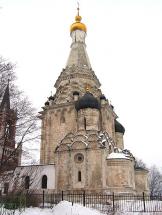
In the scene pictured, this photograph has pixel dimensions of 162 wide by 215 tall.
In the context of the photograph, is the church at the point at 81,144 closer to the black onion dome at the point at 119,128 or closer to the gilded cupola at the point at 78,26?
the black onion dome at the point at 119,128

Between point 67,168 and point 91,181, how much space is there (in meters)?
2.42

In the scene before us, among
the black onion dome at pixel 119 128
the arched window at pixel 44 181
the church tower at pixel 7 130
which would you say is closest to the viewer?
the church tower at pixel 7 130

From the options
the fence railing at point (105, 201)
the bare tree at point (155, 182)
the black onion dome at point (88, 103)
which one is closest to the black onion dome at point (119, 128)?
the black onion dome at point (88, 103)

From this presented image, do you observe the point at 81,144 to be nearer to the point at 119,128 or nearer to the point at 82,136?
the point at 82,136

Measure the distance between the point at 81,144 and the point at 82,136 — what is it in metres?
0.80

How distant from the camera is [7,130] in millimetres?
12492

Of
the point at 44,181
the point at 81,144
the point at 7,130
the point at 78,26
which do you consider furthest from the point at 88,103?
the point at 7,130

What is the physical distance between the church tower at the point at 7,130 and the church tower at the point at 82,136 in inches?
390

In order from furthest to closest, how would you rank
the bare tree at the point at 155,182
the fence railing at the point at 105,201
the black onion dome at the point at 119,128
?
the bare tree at the point at 155,182, the black onion dome at the point at 119,128, the fence railing at the point at 105,201

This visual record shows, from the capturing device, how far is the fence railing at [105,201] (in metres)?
15.1

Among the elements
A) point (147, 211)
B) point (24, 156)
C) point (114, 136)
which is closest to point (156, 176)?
point (114, 136)

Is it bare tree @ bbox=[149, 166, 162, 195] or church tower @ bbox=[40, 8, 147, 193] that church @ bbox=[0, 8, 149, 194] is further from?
bare tree @ bbox=[149, 166, 162, 195]

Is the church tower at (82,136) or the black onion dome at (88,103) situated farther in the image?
the black onion dome at (88,103)

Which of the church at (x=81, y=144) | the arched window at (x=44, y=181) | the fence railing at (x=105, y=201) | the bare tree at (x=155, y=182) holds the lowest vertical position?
the bare tree at (x=155, y=182)
